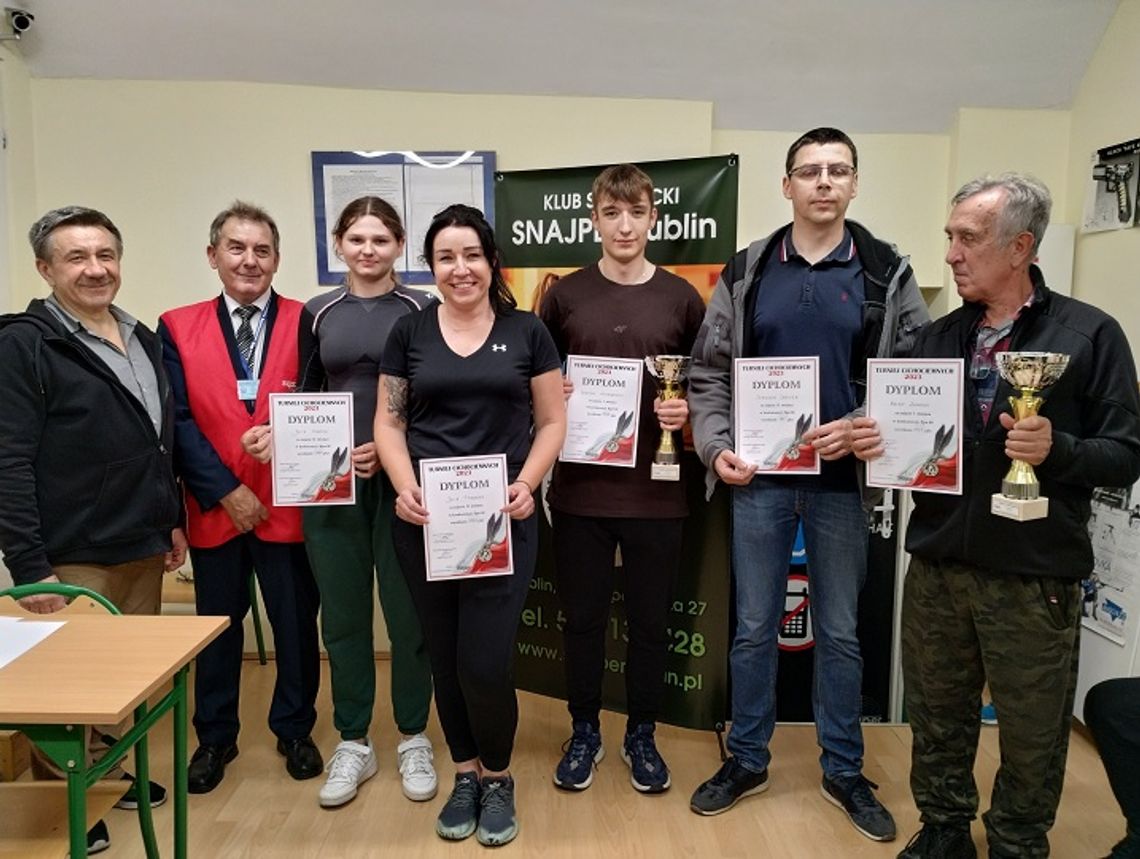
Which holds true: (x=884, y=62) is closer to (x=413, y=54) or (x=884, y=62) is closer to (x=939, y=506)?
(x=413, y=54)

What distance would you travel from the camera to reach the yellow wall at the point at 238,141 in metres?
3.34

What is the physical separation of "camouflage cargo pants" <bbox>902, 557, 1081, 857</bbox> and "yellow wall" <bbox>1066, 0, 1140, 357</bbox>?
5.65ft

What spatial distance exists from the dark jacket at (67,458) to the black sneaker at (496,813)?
46.2 inches

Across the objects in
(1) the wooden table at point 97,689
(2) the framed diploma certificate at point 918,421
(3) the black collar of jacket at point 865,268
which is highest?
(3) the black collar of jacket at point 865,268

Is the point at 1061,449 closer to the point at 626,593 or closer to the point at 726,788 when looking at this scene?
the point at 626,593

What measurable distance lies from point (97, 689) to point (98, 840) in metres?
1.13

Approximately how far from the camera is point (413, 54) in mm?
A: 3254

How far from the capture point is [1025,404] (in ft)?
5.76

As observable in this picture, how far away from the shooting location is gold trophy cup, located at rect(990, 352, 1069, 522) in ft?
5.62

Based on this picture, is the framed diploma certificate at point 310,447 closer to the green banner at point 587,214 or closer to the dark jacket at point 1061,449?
the green banner at point 587,214

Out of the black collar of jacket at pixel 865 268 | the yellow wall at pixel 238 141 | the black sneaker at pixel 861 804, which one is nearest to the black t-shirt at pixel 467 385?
the black collar of jacket at pixel 865 268

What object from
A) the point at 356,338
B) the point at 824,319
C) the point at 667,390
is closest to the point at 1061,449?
the point at 824,319

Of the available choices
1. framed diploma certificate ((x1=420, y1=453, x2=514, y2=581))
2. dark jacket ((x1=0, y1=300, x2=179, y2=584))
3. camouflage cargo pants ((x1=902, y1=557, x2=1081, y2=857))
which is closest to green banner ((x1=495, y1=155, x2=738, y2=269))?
framed diploma certificate ((x1=420, y1=453, x2=514, y2=581))

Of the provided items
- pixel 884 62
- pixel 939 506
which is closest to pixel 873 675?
pixel 939 506
